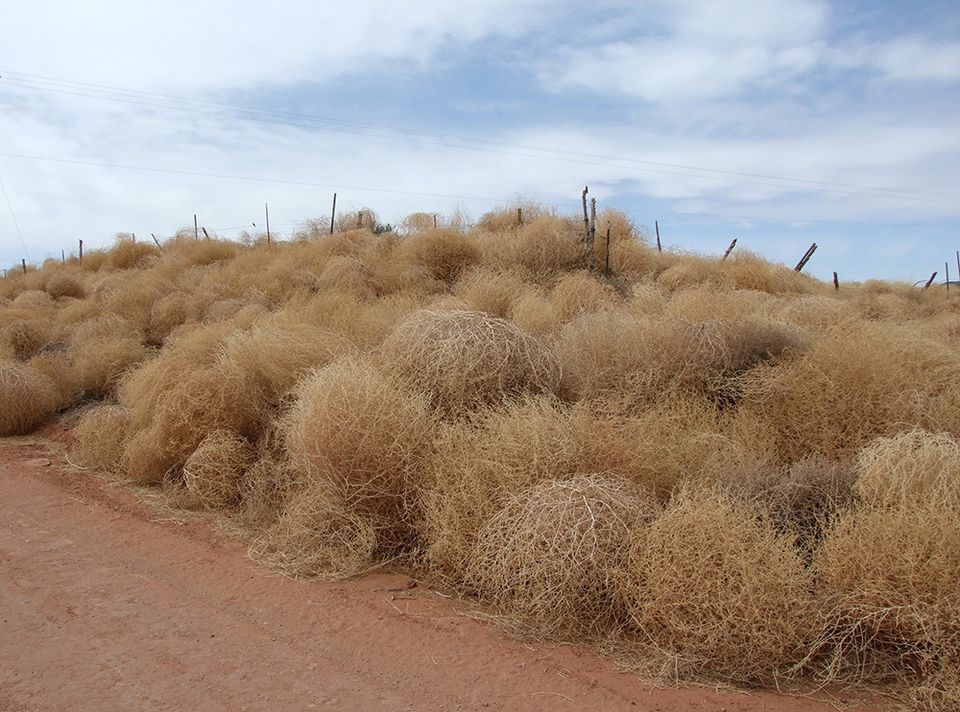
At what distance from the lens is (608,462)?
17.6 ft

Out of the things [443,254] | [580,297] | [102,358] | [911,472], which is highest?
[443,254]

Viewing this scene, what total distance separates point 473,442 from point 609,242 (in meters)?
10.3

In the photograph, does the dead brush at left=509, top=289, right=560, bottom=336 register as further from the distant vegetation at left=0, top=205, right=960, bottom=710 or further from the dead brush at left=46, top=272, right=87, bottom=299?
the dead brush at left=46, top=272, right=87, bottom=299

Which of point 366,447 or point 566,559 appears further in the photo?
point 366,447

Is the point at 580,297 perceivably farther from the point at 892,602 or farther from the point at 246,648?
the point at 246,648

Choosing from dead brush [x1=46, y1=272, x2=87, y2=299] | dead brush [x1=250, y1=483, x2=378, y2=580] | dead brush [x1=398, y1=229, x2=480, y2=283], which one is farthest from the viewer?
dead brush [x1=46, y1=272, x2=87, y2=299]

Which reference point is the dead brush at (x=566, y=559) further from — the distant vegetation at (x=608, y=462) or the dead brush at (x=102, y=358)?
the dead brush at (x=102, y=358)

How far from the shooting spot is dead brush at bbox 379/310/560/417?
21.1 feet

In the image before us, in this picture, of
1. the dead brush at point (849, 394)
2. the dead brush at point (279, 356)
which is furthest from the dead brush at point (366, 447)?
the dead brush at point (849, 394)

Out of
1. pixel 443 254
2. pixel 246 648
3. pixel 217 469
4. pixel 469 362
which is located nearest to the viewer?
pixel 246 648

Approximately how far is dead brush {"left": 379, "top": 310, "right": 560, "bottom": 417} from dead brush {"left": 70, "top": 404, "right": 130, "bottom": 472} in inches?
143

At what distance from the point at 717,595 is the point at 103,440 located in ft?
23.2

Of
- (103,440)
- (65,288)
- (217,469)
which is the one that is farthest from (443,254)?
(65,288)

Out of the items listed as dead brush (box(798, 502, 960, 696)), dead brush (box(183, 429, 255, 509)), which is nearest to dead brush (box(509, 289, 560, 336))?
dead brush (box(183, 429, 255, 509))
